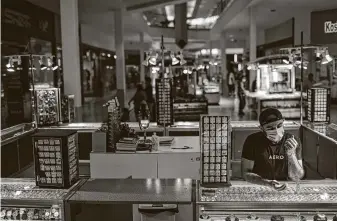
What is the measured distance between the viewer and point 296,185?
11.3 ft

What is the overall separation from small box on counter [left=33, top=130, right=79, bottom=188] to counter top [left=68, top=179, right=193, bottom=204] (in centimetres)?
20

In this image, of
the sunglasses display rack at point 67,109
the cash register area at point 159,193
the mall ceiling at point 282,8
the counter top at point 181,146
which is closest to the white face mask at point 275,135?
the cash register area at point 159,193

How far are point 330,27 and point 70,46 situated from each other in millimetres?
9003

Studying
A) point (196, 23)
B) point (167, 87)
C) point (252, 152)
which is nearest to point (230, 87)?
point (196, 23)

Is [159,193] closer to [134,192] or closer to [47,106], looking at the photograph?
[134,192]

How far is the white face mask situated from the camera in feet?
12.2

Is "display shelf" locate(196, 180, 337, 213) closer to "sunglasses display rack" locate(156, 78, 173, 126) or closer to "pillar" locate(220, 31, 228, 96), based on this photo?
"sunglasses display rack" locate(156, 78, 173, 126)

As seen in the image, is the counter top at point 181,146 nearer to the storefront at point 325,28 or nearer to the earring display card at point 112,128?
the earring display card at point 112,128

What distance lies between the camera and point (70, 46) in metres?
10.6

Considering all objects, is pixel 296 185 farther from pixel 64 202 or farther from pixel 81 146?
pixel 81 146

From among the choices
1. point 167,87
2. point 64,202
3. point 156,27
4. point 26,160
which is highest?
point 156,27

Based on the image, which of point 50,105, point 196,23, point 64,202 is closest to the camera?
point 64,202

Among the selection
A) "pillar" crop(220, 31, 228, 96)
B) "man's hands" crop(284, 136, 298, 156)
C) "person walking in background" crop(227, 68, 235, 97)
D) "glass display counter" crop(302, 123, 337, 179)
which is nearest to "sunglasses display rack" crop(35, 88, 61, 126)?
"glass display counter" crop(302, 123, 337, 179)

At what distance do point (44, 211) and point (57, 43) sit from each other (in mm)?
13866
